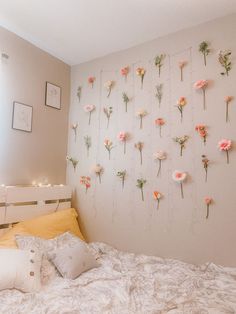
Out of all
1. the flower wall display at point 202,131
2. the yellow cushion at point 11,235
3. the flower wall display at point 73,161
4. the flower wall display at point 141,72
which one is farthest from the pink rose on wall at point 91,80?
the yellow cushion at point 11,235

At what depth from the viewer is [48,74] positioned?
113 inches

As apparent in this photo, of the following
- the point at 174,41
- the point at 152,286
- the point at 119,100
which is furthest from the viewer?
the point at 119,100

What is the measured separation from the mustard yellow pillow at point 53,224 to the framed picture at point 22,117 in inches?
36.5

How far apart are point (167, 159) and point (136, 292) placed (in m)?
1.21

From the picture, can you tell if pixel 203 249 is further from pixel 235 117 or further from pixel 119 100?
pixel 119 100

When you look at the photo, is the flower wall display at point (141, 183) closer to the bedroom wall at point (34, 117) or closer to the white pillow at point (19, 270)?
the bedroom wall at point (34, 117)

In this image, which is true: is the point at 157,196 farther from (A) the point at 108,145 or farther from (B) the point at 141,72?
(B) the point at 141,72

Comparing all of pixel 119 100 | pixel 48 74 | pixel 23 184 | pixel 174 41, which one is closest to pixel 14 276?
pixel 23 184

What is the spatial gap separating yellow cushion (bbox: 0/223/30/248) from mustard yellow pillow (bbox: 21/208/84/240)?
0.05m

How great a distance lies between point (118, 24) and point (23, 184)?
1.83m

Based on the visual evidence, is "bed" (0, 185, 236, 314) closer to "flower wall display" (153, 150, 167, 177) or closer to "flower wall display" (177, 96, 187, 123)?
"flower wall display" (153, 150, 167, 177)

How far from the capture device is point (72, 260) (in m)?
1.91

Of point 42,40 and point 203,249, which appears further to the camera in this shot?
point 42,40

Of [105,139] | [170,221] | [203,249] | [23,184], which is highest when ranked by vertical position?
[105,139]
